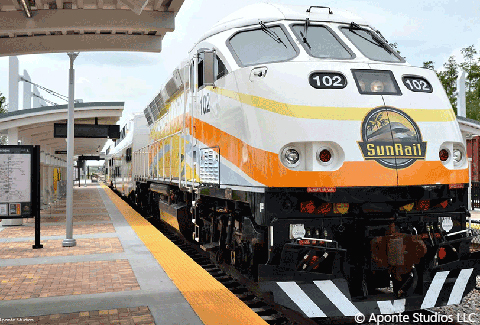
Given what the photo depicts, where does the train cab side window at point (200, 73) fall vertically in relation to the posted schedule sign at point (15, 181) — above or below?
above

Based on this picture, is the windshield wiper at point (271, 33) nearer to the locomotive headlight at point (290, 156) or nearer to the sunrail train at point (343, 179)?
the sunrail train at point (343, 179)

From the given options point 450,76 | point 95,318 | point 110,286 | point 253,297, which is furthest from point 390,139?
point 450,76

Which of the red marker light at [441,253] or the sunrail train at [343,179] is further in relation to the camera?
the red marker light at [441,253]

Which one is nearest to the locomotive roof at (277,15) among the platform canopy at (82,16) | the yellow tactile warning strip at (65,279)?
the platform canopy at (82,16)

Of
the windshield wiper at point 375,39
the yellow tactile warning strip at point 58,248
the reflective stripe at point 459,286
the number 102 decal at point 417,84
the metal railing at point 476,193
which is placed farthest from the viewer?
the metal railing at point 476,193

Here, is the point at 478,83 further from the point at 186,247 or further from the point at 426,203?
the point at 426,203

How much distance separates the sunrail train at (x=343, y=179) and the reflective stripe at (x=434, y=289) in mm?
12

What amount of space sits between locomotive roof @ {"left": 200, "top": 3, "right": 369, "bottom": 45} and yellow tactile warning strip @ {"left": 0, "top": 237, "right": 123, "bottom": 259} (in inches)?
191

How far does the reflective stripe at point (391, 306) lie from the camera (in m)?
5.27

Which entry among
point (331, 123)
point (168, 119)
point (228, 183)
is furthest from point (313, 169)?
point (168, 119)

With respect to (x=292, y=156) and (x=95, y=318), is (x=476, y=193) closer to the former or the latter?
(x=292, y=156)

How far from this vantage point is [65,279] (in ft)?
23.5

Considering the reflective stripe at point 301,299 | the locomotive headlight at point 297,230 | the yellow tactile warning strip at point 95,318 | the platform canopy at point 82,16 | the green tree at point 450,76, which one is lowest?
the yellow tactile warning strip at point 95,318

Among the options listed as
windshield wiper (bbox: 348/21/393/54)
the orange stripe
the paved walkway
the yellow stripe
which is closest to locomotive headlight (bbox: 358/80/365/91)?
the yellow stripe
